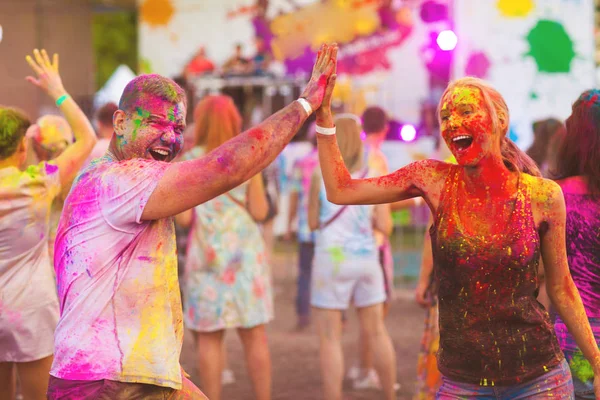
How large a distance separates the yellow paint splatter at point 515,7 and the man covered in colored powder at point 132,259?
29.3 feet

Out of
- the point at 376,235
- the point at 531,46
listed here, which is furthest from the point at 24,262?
the point at 531,46

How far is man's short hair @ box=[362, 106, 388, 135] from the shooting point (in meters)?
6.51

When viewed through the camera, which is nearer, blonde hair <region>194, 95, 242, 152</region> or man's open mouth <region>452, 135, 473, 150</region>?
man's open mouth <region>452, 135, 473, 150</region>

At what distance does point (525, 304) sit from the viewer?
3.04m

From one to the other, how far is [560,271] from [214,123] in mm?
2875

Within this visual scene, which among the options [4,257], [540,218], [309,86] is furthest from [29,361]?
[540,218]

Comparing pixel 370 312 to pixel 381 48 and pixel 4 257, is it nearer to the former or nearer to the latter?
pixel 4 257

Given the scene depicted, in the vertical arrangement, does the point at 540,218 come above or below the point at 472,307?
above

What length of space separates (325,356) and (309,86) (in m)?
3.20

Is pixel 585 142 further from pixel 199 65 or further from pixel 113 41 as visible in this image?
pixel 113 41

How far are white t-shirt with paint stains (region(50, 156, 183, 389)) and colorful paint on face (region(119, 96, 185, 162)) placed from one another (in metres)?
0.11

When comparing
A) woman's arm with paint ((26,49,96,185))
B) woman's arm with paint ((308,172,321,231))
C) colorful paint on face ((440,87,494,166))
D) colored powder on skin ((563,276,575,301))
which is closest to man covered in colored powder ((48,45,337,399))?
colorful paint on face ((440,87,494,166))

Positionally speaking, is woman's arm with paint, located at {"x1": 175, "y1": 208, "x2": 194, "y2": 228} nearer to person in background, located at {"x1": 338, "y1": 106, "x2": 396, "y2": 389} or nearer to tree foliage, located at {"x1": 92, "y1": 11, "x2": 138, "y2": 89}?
person in background, located at {"x1": 338, "y1": 106, "x2": 396, "y2": 389}

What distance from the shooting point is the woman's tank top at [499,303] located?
3.02 metres
